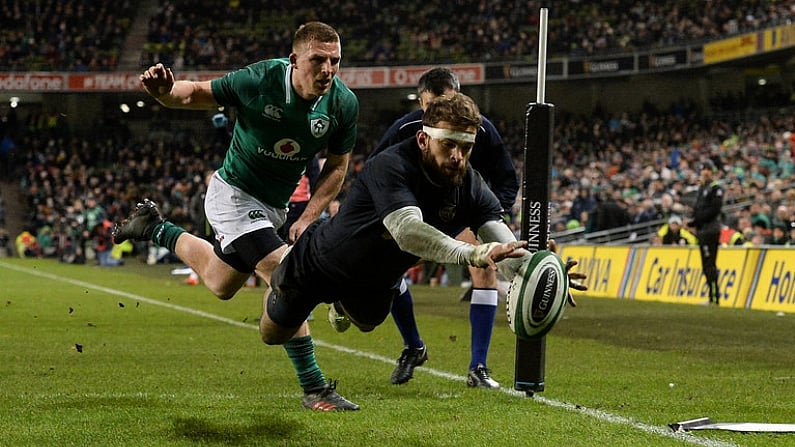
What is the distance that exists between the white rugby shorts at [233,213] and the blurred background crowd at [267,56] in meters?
21.5

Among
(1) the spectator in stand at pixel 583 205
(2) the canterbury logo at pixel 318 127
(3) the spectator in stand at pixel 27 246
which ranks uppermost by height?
(2) the canterbury logo at pixel 318 127

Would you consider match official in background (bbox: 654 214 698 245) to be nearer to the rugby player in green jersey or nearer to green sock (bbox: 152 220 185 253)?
green sock (bbox: 152 220 185 253)

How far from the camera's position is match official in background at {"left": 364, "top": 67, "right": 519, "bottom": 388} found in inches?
286

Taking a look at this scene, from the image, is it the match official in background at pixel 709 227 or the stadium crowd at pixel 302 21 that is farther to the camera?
the stadium crowd at pixel 302 21

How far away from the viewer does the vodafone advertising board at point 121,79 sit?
4016 centimetres

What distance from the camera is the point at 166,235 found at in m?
7.83

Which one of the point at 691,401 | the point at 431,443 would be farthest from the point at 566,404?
the point at 431,443

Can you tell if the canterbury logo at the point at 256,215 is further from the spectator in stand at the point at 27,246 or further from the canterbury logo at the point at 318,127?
the spectator in stand at the point at 27,246

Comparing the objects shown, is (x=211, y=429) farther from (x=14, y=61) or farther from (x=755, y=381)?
(x=14, y=61)

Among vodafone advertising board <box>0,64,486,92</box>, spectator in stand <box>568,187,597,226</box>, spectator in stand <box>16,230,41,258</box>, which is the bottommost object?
spectator in stand <box>16,230,41,258</box>

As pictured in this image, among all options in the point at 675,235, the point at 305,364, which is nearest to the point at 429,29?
the point at 675,235

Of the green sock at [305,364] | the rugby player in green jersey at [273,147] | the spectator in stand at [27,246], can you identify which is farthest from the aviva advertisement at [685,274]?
the spectator in stand at [27,246]

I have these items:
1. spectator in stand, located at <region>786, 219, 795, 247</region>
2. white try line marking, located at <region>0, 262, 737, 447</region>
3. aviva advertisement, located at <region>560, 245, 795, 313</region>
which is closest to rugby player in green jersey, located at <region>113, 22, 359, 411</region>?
white try line marking, located at <region>0, 262, 737, 447</region>

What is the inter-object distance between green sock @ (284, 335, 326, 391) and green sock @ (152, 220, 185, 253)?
5.47 feet
